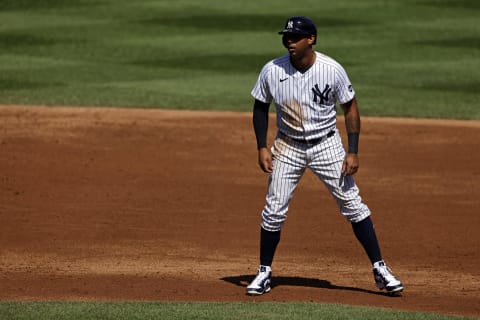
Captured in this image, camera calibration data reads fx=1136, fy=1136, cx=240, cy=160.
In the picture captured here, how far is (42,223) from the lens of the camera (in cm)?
1161

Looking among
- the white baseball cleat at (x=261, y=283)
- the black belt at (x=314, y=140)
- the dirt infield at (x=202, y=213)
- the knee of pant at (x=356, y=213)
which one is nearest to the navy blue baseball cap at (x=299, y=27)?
the black belt at (x=314, y=140)

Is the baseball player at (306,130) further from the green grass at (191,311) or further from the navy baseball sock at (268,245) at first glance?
the green grass at (191,311)

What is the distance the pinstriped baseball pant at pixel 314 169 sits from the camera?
8.65 metres

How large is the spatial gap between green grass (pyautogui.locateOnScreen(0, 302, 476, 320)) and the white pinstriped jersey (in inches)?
53.9

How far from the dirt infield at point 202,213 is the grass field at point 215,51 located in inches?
58.6

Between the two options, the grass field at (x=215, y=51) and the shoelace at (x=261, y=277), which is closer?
the shoelace at (x=261, y=277)

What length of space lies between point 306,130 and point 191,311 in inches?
66.2

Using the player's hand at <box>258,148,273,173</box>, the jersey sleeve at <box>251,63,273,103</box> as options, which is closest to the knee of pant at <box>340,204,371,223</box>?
the player's hand at <box>258,148,273,173</box>

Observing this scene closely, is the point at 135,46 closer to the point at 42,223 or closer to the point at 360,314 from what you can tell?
the point at 42,223

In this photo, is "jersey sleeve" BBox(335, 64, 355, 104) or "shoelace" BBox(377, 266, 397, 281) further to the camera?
"shoelace" BBox(377, 266, 397, 281)

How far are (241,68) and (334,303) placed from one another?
44.6 ft

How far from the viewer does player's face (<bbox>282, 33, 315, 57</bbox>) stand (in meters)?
8.41

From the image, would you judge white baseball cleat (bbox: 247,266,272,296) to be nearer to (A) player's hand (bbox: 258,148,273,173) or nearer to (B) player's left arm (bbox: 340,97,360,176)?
(A) player's hand (bbox: 258,148,273,173)

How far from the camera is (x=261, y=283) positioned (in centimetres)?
872
